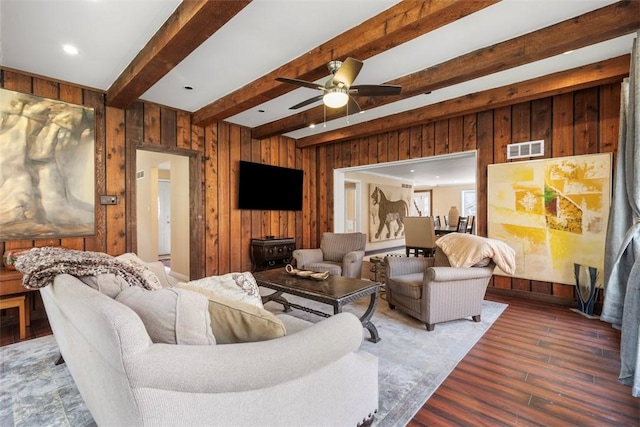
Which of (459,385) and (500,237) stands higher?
(500,237)

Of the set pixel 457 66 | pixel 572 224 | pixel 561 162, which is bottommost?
pixel 572 224

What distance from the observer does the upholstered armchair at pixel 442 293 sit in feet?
9.12

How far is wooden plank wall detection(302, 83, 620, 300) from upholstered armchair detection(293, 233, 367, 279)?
1695 mm

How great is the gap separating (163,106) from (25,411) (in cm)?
367

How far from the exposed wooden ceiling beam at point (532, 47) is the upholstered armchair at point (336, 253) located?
6.97 feet

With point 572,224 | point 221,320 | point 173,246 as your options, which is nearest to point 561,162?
point 572,224

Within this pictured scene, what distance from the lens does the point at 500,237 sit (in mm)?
4070

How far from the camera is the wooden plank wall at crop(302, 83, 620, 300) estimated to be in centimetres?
342

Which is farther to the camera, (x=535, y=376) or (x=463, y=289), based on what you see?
(x=463, y=289)

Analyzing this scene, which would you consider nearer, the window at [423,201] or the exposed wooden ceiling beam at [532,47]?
the exposed wooden ceiling beam at [532,47]

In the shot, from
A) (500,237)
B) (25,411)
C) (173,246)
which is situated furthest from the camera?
(173,246)

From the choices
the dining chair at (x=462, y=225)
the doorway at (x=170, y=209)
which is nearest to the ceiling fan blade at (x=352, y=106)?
the doorway at (x=170, y=209)

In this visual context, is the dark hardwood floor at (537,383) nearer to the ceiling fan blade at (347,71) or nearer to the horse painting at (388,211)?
the ceiling fan blade at (347,71)

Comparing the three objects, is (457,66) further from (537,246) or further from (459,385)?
(459,385)
